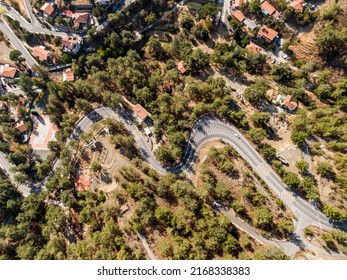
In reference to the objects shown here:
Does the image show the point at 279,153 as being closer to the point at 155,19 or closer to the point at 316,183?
the point at 316,183

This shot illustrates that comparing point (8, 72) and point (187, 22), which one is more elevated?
point (187, 22)

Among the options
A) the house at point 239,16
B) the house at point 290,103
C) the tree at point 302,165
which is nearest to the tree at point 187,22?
the house at point 239,16

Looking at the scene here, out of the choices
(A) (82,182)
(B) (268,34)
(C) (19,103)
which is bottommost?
(A) (82,182)

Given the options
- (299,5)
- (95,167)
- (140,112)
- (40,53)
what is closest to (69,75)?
(40,53)

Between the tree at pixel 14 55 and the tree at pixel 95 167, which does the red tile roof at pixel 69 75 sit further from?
the tree at pixel 95 167

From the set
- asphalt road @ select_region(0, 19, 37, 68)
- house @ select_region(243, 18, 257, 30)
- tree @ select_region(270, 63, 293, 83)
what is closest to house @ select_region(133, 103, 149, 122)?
tree @ select_region(270, 63, 293, 83)

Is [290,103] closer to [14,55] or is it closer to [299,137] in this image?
[299,137]

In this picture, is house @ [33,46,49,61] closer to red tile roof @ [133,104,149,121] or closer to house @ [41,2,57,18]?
house @ [41,2,57,18]
